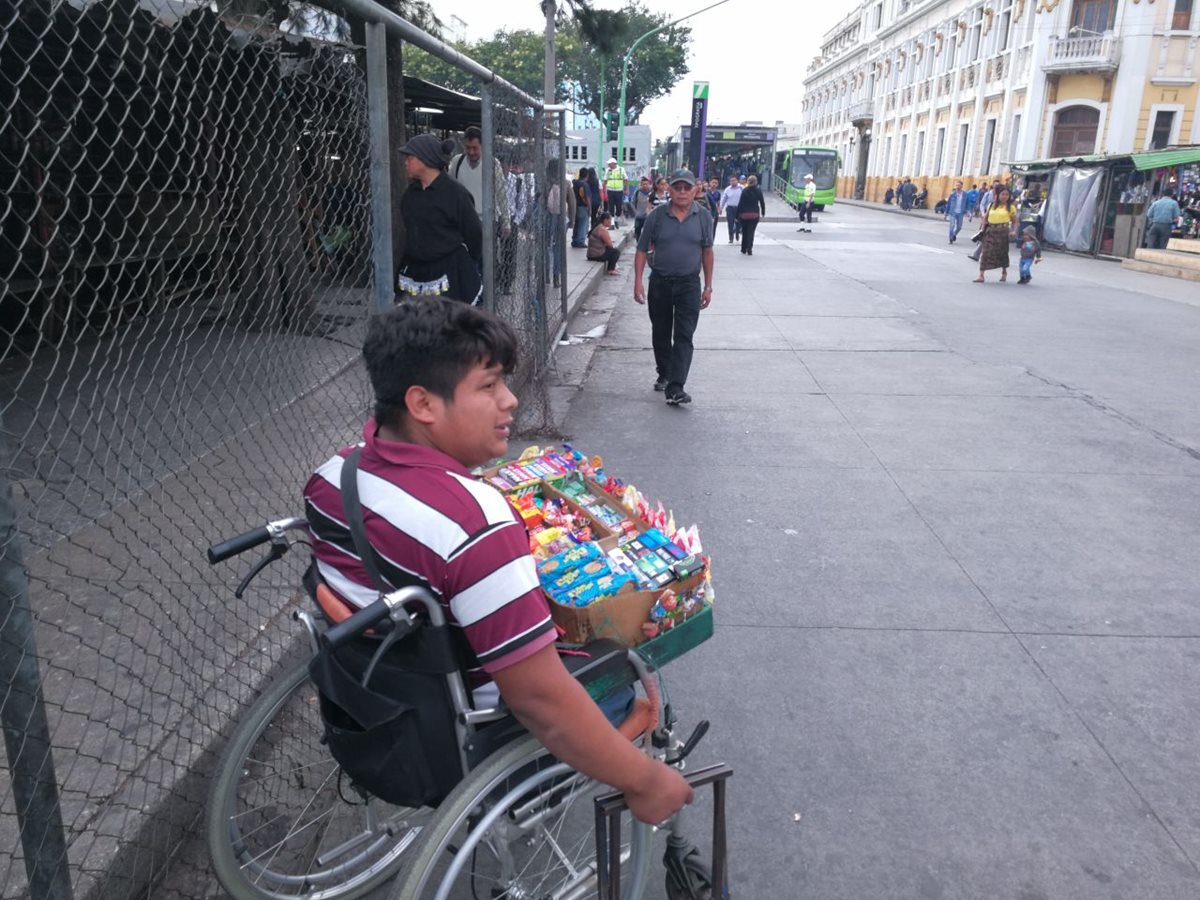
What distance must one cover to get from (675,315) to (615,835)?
5724 millimetres

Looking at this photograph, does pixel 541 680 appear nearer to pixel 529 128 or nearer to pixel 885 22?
pixel 529 128

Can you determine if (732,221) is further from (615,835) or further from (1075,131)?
(1075,131)

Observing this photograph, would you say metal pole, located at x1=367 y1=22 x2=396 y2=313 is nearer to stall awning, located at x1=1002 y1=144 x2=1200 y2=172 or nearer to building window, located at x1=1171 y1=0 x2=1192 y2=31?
stall awning, located at x1=1002 y1=144 x2=1200 y2=172

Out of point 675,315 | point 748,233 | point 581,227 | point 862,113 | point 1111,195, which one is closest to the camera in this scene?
point 675,315

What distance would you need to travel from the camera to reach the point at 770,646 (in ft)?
12.1

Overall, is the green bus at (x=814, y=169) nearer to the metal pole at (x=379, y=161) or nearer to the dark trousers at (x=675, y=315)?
the dark trousers at (x=675, y=315)

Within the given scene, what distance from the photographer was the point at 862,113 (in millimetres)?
69688

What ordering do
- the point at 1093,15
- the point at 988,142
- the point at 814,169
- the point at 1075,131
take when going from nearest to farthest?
1. the point at 1093,15
2. the point at 1075,131
3. the point at 814,169
4. the point at 988,142

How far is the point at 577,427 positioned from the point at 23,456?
339 centimetres

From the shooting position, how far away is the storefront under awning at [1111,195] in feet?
69.3

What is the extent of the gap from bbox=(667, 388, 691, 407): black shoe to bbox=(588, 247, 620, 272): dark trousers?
31.6 ft

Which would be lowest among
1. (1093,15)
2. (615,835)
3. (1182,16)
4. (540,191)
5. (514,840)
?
(514,840)

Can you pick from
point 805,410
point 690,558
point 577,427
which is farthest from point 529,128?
point 690,558

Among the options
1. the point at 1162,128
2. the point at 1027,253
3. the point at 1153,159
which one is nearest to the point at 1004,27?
the point at 1162,128
